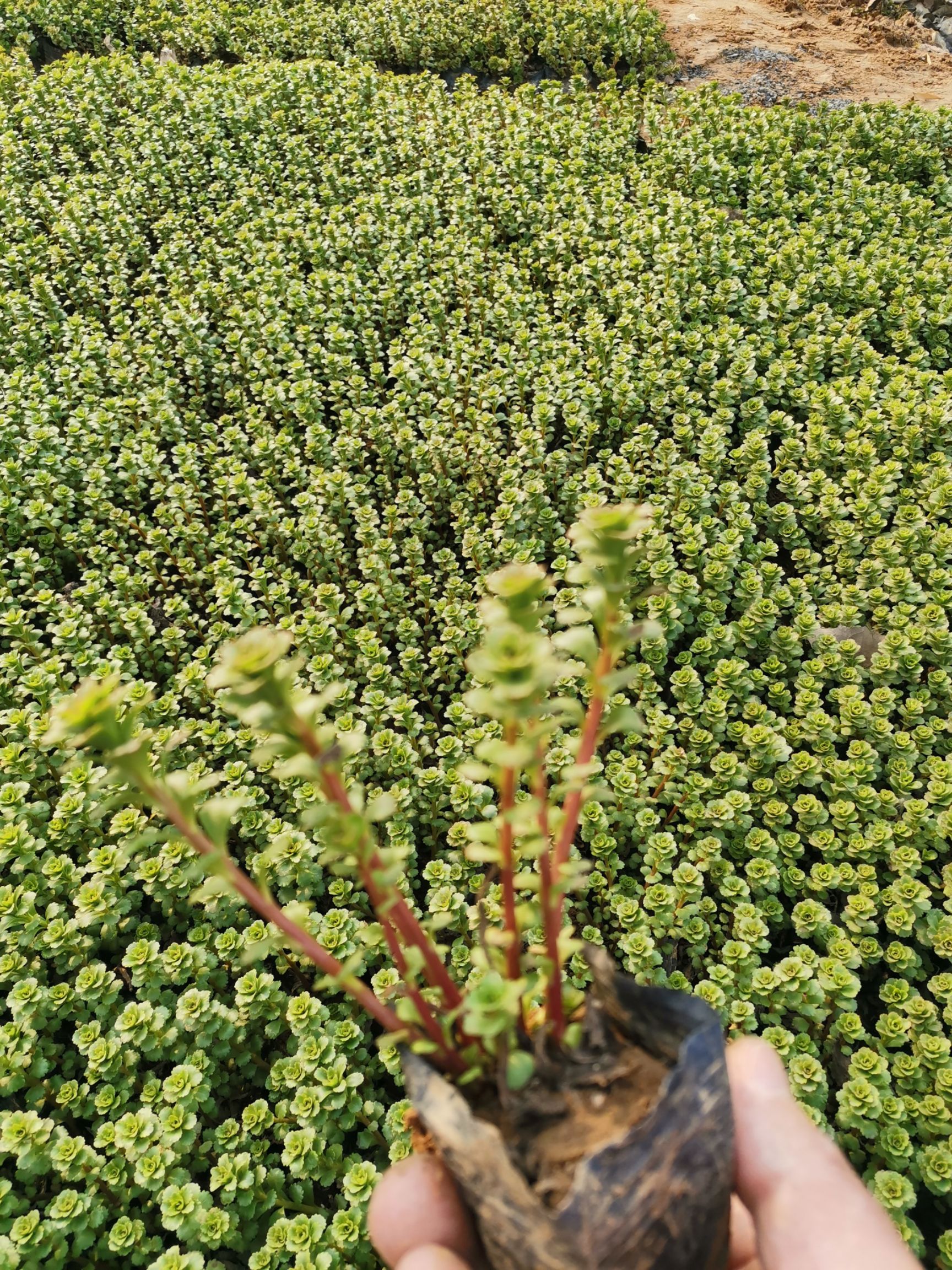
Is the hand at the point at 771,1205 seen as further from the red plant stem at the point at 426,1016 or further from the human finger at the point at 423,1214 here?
the red plant stem at the point at 426,1016

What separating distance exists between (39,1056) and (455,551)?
3.26 meters

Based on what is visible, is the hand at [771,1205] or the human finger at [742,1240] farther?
the human finger at [742,1240]

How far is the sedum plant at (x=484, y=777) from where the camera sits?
3.79 ft

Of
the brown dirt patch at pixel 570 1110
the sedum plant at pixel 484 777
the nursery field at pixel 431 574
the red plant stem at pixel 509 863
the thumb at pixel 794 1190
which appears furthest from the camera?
the nursery field at pixel 431 574

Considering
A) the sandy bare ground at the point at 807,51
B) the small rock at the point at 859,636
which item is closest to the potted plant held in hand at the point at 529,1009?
the small rock at the point at 859,636

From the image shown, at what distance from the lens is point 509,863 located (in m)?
1.36

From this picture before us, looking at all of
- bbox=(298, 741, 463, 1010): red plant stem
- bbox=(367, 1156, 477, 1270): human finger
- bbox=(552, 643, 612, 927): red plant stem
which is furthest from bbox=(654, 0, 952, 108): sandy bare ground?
bbox=(367, 1156, 477, 1270): human finger

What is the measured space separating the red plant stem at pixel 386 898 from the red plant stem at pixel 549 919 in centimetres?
18

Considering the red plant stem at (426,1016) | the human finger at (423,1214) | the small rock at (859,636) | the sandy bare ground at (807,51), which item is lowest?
the small rock at (859,636)

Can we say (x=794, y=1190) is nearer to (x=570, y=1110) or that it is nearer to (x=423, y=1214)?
(x=570, y=1110)

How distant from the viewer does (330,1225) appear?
2.63 meters

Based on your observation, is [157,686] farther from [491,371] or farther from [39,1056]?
[491,371]

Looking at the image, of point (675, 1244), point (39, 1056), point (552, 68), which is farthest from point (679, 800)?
point (552, 68)

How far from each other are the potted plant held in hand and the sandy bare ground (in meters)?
12.1
